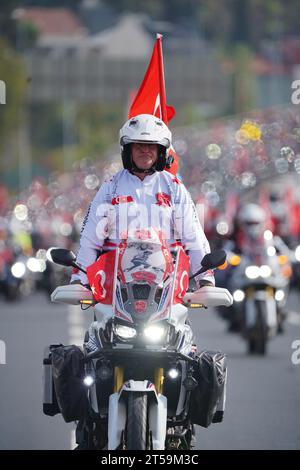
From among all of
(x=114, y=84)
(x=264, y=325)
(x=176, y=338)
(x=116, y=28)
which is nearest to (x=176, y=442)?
(x=176, y=338)

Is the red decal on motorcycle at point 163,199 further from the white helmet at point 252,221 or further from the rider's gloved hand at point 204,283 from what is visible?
the white helmet at point 252,221

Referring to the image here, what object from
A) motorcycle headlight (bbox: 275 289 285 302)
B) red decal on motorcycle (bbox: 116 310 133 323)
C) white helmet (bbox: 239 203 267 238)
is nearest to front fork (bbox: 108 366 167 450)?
red decal on motorcycle (bbox: 116 310 133 323)

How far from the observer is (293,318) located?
25062mm

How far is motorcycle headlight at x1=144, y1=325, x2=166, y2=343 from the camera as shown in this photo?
364 inches

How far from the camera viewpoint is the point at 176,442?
31.6ft

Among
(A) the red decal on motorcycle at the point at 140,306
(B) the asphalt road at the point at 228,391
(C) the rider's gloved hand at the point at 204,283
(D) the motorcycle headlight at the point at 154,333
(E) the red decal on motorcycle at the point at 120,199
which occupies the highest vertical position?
(E) the red decal on motorcycle at the point at 120,199

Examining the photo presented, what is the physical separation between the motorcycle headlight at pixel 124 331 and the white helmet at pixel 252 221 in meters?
10.2

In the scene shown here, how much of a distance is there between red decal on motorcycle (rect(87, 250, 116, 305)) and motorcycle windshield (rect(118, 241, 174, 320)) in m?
0.11

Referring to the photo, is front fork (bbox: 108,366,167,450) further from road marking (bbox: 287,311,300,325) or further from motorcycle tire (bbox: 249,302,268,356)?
road marking (bbox: 287,311,300,325)

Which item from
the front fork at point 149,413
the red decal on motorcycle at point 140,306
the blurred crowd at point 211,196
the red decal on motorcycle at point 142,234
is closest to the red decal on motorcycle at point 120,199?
the red decal on motorcycle at point 142,234

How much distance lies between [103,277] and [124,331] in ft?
1.52

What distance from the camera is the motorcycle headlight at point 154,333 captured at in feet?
30.4
